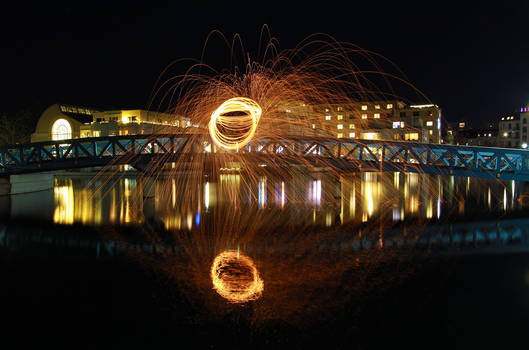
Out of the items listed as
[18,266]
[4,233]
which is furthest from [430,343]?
[4,233]

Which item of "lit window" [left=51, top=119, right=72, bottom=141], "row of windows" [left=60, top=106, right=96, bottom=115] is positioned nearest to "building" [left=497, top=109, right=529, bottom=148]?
"row of windows" [left=60, top=106, right=96, bottom=115]

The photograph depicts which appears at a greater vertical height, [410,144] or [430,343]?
[410,144]

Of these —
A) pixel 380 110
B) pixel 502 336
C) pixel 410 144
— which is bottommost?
pixel 502 336

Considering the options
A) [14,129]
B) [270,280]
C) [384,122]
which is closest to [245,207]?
[270,280]

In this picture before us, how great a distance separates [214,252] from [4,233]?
11112mm

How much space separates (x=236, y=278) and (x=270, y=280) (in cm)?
101

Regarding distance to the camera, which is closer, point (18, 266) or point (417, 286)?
point (417, 286)

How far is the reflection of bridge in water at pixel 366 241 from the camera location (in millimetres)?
14320

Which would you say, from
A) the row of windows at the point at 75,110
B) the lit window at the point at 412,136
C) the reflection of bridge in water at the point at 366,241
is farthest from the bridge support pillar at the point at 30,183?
the lit window at the point at 412,136

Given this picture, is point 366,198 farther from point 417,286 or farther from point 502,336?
point 502,336

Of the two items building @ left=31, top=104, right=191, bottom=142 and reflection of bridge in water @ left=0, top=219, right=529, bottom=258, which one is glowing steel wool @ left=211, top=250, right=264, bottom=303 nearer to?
reflection of bridge in water @ left=0, top=219, right=529, bottom=258

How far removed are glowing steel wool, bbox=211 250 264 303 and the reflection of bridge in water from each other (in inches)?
44.5

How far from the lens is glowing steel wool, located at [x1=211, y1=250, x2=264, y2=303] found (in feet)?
31.9

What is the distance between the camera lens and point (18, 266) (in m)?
12.4
